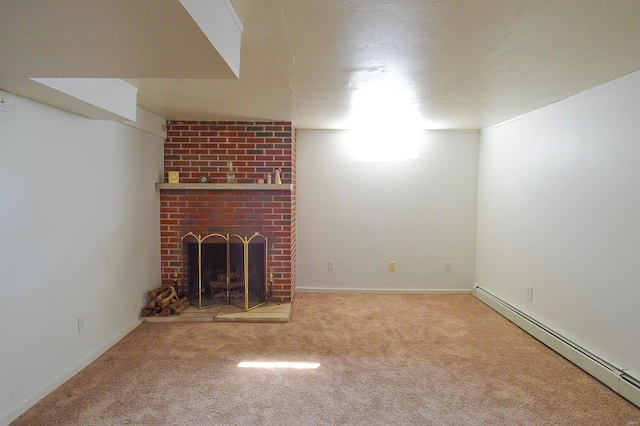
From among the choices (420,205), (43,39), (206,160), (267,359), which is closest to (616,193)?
(420,205)

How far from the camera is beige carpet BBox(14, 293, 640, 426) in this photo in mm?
2127

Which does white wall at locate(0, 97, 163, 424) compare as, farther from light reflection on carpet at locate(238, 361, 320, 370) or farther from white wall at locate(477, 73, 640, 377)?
white wall at locate(477, 73, 640, 377)

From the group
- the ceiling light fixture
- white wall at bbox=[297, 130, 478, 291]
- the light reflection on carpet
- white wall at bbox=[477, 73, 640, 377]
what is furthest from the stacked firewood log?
white wall at bbox=[477, 73, 640, 377]

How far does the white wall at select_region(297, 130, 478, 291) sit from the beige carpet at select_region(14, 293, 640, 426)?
1.09 meters

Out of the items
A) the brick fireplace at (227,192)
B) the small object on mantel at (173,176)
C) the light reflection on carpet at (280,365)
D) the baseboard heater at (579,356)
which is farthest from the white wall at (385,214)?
the light reflection on carpet at (280,365)

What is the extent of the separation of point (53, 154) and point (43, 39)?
1355mm

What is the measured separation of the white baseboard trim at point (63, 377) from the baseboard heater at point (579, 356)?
3.73m

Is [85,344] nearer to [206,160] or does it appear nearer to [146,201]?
[146,201]

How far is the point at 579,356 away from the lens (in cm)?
274

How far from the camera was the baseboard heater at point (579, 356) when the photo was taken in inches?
90.7

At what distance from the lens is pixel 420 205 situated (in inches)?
185

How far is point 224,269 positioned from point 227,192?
924mm

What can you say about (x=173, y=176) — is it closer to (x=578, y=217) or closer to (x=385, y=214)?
(x=385, y=214)

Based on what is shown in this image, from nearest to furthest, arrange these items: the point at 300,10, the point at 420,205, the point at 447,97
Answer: the point at 300,10
the point at 447,97
the point at 420,205
